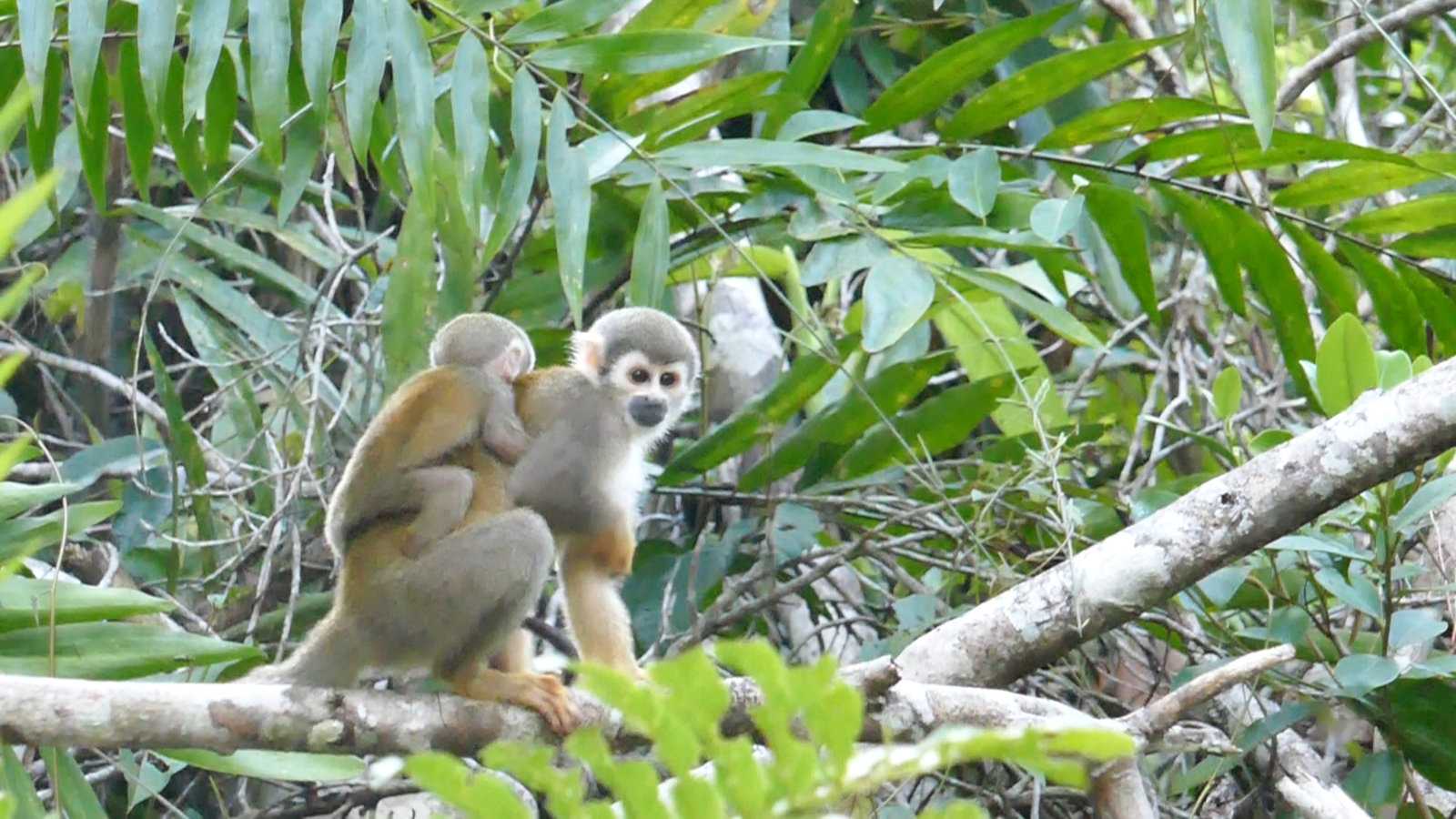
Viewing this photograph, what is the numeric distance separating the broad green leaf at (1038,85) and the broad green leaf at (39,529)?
202 centimetres

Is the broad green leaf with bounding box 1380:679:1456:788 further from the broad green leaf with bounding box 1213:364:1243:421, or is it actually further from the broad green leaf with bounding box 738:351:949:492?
the broad green leaf with bounding box 738:351:949:492

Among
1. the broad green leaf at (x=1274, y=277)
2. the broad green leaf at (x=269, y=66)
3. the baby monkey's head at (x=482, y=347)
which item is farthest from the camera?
the broad green leaf at (x=1274, y=277)

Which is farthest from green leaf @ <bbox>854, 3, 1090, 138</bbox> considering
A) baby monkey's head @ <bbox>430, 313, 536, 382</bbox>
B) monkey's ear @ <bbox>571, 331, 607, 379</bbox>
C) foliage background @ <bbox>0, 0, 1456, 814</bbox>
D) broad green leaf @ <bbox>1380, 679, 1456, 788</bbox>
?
broad green leaf @ <bbox>1380, 679, 1456, 788</bbox>

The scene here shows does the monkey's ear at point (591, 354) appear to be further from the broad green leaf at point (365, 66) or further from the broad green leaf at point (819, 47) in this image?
the broad green leaf at point (819, 47)

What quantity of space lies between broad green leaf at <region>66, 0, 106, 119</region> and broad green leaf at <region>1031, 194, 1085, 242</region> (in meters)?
1.80

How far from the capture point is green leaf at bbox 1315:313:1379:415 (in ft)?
9.74

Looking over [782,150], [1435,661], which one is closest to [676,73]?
[782,150]

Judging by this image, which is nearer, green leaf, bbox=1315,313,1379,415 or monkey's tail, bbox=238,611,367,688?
monkey's tail, bbox=238,611,367,688

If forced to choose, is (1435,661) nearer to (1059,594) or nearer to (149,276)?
(1059,594)

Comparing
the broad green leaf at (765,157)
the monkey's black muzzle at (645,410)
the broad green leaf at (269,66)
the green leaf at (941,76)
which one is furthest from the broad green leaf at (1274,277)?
the broad green leaf at (269,66)

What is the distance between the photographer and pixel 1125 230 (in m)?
3.59

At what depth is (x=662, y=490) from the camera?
3977 mm

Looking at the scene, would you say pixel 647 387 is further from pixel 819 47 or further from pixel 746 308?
pixel 746 308

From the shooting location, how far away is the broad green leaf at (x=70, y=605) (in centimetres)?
252
